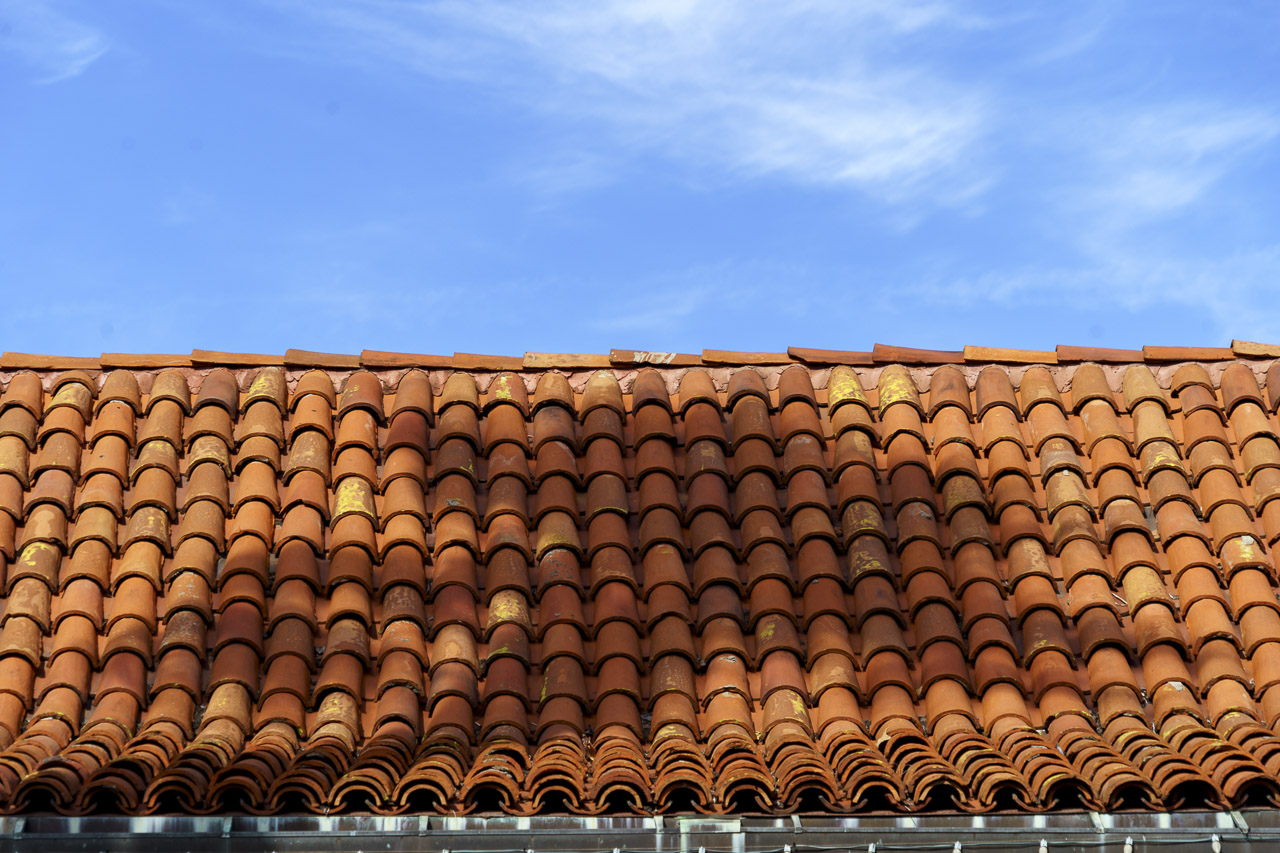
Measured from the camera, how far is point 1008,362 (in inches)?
385

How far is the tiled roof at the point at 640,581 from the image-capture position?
6539mm

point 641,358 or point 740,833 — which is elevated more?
point 641,358

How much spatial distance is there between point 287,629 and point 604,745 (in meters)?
1.73

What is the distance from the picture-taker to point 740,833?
626 centimetres

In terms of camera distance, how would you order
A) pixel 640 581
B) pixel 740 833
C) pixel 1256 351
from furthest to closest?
pixel 1256 351
pixel 640 581
pixel 740 833

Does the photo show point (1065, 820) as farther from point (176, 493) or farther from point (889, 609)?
point (176, 493)

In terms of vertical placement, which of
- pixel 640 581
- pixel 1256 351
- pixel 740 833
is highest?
pixel 1256 351

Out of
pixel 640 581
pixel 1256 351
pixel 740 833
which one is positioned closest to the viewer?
pixel 740 833

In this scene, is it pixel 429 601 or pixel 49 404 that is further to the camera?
pixel 49 404

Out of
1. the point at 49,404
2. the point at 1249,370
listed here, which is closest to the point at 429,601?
the point at 49,404

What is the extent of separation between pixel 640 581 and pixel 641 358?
2165 mm

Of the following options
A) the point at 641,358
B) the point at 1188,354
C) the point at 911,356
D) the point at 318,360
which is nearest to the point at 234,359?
the point at 318,360

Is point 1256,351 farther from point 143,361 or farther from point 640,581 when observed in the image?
point 143,361

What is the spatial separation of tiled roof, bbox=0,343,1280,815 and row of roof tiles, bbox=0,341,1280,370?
0.02 m
